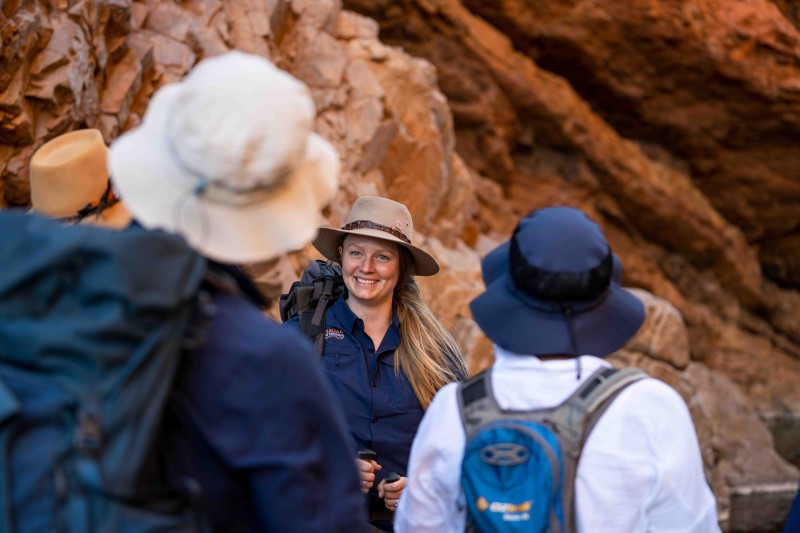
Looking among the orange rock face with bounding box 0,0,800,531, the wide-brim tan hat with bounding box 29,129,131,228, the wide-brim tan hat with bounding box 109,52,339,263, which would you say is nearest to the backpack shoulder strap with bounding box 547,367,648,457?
the wide-brim tan hat with bounding box 109,52,339,263

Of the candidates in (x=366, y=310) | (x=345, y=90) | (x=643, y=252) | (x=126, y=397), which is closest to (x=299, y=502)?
(x=126, y=397)

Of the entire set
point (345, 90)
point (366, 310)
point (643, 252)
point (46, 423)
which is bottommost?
point (643, 252)

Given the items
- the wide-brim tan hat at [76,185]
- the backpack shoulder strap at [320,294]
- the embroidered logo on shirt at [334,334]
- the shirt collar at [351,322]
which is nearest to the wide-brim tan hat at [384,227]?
the backpack shoulder strap at [320,294]

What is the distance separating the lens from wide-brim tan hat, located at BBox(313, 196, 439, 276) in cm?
354

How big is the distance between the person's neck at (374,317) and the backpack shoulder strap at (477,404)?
4.48 ft

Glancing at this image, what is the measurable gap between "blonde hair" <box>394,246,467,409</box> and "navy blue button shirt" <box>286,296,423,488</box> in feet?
0.10

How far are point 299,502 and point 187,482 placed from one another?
18cm

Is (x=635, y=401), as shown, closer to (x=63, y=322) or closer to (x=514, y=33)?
(x=63, y=322)

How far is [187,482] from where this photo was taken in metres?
1.41

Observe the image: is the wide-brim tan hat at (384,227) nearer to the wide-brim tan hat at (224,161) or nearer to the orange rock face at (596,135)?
the wide-brim tan hat at (224,161)

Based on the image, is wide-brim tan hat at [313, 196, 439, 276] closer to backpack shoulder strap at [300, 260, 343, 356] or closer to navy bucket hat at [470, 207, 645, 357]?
backpack shoulder strap at [300, 260, 343, 356]

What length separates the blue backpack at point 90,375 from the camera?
4.40 ft

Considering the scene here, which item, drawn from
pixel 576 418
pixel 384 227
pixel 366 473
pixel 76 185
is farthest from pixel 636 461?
pixel 384 227

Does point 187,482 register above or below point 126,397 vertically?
below
